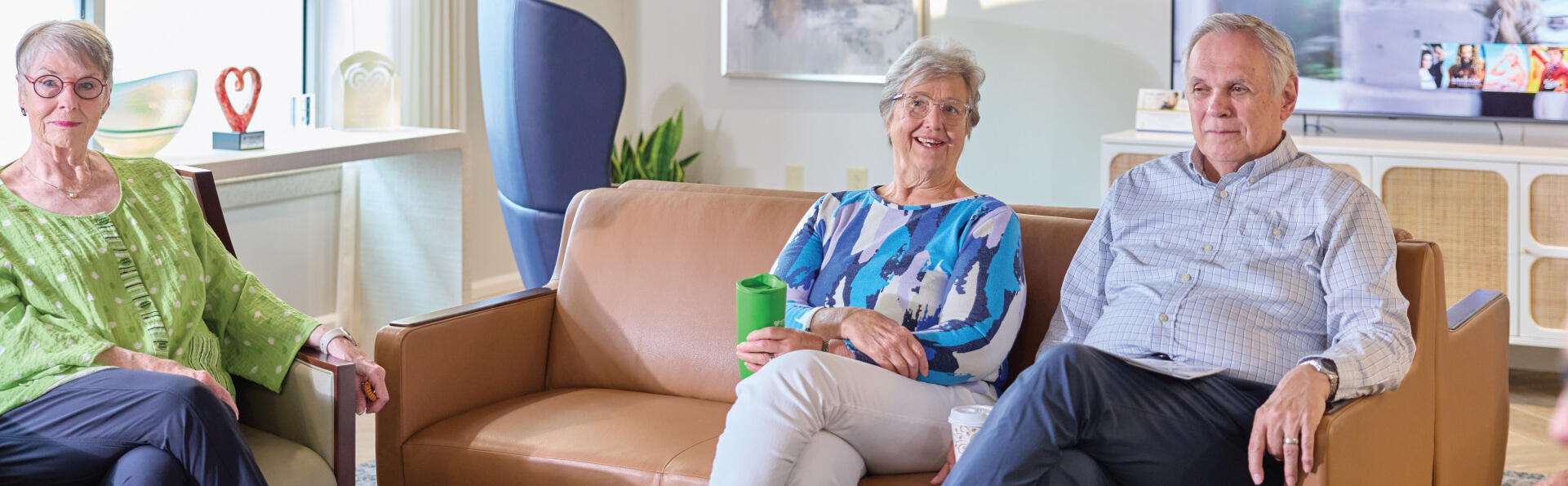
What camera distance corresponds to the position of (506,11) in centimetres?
378

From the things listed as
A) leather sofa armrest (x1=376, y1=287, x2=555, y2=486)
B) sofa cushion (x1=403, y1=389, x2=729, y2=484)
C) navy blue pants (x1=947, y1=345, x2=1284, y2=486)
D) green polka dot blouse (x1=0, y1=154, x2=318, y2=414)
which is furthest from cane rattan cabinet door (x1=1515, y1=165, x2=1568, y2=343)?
green polka dot blouse (x1=0, y1=154, x2=318, y2=414)

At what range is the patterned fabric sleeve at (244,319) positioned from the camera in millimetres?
1975

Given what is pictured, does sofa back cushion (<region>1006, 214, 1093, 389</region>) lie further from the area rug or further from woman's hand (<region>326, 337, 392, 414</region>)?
the area rug

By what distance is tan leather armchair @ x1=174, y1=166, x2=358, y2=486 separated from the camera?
188 cm

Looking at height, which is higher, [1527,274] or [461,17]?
[461,17]

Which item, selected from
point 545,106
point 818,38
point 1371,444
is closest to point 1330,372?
point 1371,444

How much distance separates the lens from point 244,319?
2031mm

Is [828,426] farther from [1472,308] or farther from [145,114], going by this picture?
[145,114]

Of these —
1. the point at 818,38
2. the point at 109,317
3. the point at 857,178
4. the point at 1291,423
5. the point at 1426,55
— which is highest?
the point at 818,38

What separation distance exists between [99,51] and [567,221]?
91 centimetres

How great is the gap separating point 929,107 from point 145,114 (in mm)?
2061

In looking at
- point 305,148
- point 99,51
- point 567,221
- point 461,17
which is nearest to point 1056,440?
point 567,221

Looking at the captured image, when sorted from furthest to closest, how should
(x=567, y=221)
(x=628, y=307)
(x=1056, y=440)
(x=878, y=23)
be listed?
1. (x=878, y=23)
2. (x=567, y=221)
3. (x=628, y=307)
4. (x=1056, y=440)

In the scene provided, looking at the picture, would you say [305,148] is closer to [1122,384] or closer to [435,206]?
[435,206]
